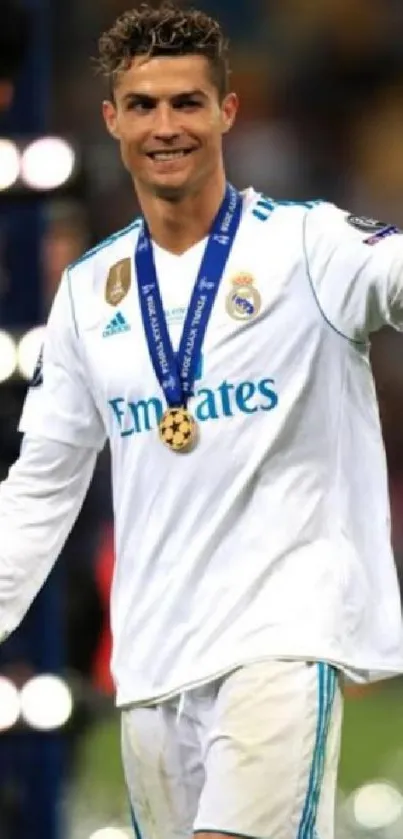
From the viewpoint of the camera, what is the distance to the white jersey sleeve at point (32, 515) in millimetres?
3242

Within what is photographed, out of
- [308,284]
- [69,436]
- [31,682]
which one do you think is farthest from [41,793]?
[308,284]

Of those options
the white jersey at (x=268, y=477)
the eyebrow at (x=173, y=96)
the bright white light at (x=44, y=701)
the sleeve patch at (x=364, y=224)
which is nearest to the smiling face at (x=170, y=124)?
the eyebrow at (x=173, y=96)

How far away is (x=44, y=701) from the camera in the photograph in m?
4.25

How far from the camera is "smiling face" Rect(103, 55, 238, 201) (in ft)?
9.93

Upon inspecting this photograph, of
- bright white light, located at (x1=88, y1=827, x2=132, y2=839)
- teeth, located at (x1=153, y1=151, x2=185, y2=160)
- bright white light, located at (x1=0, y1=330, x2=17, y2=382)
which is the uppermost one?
teeth, located at (x1=153, y1=151, x2=185, y2=160)

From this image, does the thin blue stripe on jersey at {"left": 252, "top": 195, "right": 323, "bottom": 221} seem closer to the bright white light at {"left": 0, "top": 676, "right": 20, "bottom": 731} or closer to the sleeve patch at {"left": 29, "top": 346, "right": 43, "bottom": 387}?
the sleeve patch at {"left": 29, "top": 346, "right": 43, "bottom": 387}

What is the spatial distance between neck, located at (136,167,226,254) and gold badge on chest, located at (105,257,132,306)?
72 mm

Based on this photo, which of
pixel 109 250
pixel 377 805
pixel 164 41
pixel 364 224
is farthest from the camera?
pixel 377 805

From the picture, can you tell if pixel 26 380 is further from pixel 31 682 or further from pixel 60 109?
pixel 60 109

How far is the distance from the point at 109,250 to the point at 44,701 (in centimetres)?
132

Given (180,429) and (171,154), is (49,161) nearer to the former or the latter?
(171,154)

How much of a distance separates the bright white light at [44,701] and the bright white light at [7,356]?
615 mm

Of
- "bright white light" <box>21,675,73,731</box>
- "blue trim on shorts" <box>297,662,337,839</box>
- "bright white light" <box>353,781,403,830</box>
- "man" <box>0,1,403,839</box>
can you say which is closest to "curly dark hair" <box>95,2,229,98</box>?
"man" <box>0,1,403,839</box>

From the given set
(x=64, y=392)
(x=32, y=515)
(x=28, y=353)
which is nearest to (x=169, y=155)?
(x=64, y=392)
